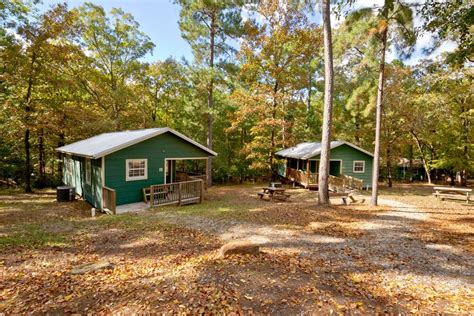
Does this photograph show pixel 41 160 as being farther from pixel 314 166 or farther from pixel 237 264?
pixel 314 166

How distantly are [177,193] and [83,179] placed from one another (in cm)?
552

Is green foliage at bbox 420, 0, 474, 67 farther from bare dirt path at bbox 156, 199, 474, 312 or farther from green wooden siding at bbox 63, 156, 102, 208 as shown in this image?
green wooden siding at bbox 63, 156, 102, 208

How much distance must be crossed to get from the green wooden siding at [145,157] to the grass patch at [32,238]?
3618 mm

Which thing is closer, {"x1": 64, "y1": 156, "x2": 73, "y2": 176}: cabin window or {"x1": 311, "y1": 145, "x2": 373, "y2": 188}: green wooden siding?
{"x1": 64, "y1": 156, "x2": 73, "y2": 176}: cabin window

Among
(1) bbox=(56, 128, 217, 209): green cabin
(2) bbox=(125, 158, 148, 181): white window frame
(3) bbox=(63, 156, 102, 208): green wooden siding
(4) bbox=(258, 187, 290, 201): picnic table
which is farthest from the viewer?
(4) bbox=(258, 187, 290, 201): picnic table

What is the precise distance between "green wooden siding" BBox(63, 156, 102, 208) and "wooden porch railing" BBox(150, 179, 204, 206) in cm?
244

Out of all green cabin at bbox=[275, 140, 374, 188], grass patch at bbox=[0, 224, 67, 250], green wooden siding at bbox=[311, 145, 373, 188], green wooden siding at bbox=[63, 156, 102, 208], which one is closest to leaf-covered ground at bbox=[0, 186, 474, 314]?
grass patch at bbox=[0, 224, 67, 250]

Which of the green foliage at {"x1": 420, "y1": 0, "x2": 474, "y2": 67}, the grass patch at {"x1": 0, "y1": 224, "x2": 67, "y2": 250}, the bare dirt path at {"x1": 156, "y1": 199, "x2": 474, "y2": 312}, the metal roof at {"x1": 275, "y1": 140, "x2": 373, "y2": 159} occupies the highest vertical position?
the green foliage at {"x1": 420, "y1": 0, "x2": 474, "y2": 67}

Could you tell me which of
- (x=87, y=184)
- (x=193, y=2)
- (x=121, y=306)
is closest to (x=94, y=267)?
(x=121, y=306)

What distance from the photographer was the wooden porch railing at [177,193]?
464 inches

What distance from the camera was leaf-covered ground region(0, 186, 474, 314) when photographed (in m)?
3.81

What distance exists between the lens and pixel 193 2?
17016 millimetres

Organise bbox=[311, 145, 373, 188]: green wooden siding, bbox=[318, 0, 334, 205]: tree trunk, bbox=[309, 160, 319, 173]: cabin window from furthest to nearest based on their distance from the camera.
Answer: bbox=[309, 160, 319, 173]: cabin window → bbox=[311, 145, 373, 188]: green wooden siding → bbox=[318, 0, 334, 205]: tree trunk

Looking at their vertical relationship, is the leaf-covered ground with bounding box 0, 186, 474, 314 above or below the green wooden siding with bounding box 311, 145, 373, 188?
below
